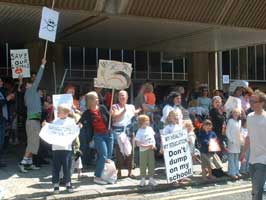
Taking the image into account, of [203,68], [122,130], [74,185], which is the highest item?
[203,68]

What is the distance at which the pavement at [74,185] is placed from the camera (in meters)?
8.52

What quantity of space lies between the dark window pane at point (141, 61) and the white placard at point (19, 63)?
1030 cm

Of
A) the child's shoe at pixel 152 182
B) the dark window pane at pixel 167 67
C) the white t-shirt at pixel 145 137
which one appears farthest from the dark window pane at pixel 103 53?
the child's shoe at pixel 152 182

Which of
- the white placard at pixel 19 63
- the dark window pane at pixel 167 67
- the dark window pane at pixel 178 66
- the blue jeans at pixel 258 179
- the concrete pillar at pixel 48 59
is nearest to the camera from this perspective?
the blue jeans at pixel 258 179

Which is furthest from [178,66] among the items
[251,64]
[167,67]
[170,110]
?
[170,110]

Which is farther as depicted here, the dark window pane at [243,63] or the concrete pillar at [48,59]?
the dark window pane at [243,63]

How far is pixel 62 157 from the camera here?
8.64 metres

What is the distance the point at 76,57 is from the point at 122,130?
380 inches

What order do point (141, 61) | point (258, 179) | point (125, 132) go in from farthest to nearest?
1. point (141, 61)
2. point (125, 132)
3. point (258, 179)

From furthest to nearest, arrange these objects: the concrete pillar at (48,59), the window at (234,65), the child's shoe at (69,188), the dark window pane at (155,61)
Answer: the window at (234,65), the dark window pane at (155,61), the concrete pillar at (48,59), the child's shoe at (69,188)

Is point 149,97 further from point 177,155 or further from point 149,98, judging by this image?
point 177,155

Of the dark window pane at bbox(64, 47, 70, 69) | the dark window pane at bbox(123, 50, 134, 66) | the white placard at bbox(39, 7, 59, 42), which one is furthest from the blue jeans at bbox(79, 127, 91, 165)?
Answer: the dark window pane at bbox(123, 50, 134, 66)

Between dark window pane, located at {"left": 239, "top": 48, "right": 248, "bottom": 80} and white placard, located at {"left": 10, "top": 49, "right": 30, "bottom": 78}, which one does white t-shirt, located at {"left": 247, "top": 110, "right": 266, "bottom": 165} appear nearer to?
white placard, located at {"left": 10, "top": 49, "right": 30, "bottom": 78}

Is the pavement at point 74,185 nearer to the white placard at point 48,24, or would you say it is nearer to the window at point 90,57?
the white placard at point 48,24
